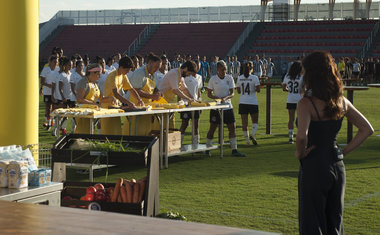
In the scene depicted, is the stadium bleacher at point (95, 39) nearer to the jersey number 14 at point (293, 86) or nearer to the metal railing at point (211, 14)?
the metal railing at point (211, 14)

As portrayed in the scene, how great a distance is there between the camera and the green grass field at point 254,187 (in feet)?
21.3

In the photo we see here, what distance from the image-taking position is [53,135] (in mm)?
13766

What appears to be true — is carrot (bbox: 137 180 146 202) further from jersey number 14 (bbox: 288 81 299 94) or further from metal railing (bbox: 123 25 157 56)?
metal railing (bbox: 123 25 157 56)

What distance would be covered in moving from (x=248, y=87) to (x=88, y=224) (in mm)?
9782

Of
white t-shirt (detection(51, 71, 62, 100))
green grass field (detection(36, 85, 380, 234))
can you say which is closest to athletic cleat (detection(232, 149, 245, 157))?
green grass field (detection(36, 85, 380, 234))

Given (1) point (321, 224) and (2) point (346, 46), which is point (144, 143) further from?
(2) point (346, 46)

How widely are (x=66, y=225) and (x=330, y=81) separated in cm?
219

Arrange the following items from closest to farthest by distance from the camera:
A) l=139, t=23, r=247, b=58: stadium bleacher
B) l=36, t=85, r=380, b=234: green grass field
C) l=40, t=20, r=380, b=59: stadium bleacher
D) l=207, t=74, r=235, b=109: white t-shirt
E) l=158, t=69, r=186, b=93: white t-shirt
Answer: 1. l=36, t=85, r=380, b=234: green grass field
2. l=158, t=69, r=186, b=93: white t-shirt
3. l=207, t=74, r=235, b=109: white t-shirt
4. l=40, t=20, r=380, b=59: stadium bleacher
5. l=139, t=23, r=247, b=58: stadium bleacher

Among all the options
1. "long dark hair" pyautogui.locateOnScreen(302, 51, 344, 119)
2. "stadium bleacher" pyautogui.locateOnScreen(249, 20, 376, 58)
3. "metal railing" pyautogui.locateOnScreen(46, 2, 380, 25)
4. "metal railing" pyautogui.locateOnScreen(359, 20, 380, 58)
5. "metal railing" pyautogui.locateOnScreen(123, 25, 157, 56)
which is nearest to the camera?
"long dark hair" pyautogui.locateOnScreen(302, 51, 344, 119)

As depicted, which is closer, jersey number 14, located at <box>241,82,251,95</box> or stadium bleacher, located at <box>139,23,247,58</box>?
jersey number 14, located at <box>241,82,251,95</box>

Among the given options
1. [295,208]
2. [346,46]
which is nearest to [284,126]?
[295,208]

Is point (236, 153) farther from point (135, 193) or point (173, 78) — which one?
point (135, 193)

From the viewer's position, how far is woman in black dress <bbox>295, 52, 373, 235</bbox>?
4.29 metres

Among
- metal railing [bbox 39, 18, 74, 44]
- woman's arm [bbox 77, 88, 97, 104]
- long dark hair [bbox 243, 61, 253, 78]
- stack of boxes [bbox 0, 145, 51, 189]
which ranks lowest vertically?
stack of boxes [bbox 0, 145, 51, 189]
